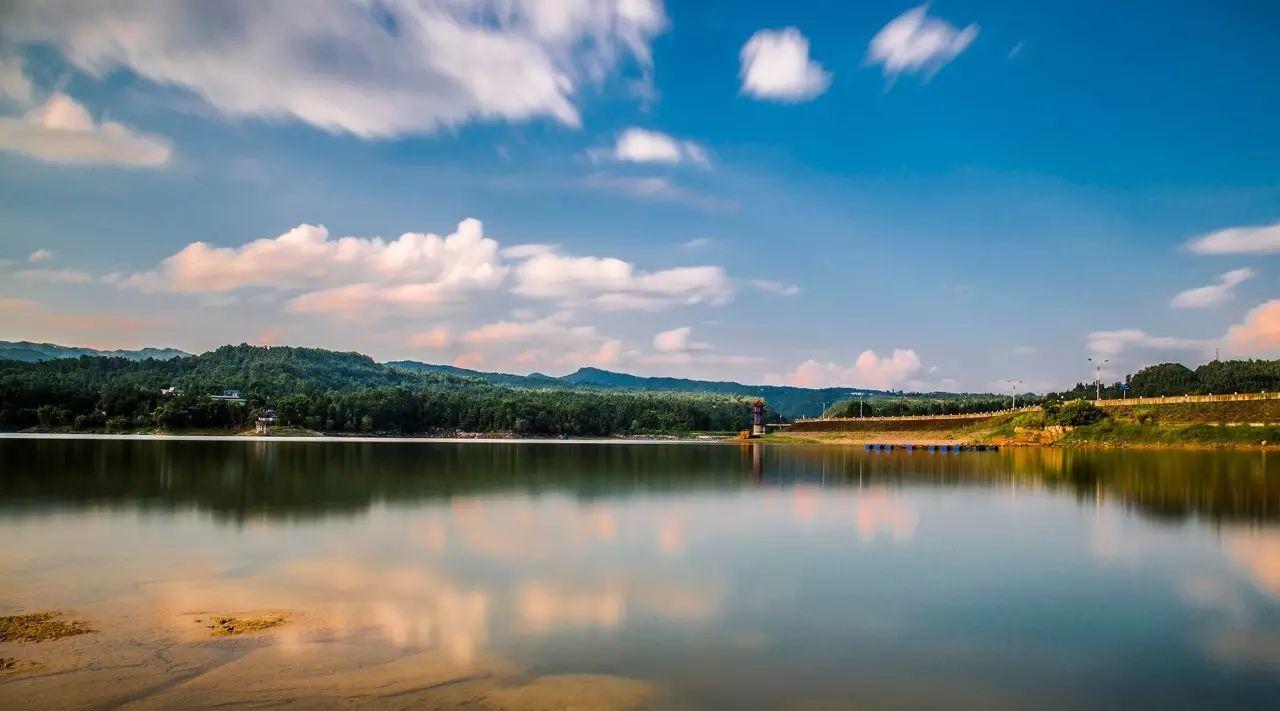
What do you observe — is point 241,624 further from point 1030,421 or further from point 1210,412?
point 1030,421

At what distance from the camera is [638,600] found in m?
20.0

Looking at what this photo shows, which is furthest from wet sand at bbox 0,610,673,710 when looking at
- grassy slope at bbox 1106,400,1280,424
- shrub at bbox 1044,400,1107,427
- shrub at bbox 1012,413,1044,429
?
shrub at bbox 1012,413,1044,429

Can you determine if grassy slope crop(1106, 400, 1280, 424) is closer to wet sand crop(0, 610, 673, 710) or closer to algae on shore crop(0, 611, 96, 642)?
wet sand crop(0, 610, 673, 710)

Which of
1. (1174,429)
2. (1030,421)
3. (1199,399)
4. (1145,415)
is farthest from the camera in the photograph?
(1030,421)

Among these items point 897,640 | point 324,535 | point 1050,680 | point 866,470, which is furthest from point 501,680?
point 866,470

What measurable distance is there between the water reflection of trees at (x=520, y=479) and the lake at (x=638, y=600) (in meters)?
0.86

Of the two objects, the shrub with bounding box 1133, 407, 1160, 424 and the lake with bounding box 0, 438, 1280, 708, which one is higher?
the shrub with bounding box 1133, 407, 1160, 424

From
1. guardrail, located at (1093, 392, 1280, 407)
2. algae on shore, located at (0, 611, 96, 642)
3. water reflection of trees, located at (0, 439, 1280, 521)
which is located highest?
guardrail, located at (1093, 392, 1280, 407)

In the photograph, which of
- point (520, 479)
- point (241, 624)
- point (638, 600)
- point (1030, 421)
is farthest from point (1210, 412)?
point (241, 624)

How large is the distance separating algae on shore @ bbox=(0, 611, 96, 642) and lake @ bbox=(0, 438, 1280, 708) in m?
0.38

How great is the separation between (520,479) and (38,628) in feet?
140

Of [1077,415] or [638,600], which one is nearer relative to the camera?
[638,600]

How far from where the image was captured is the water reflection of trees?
1550 inches

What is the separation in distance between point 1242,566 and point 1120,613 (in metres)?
8.53
